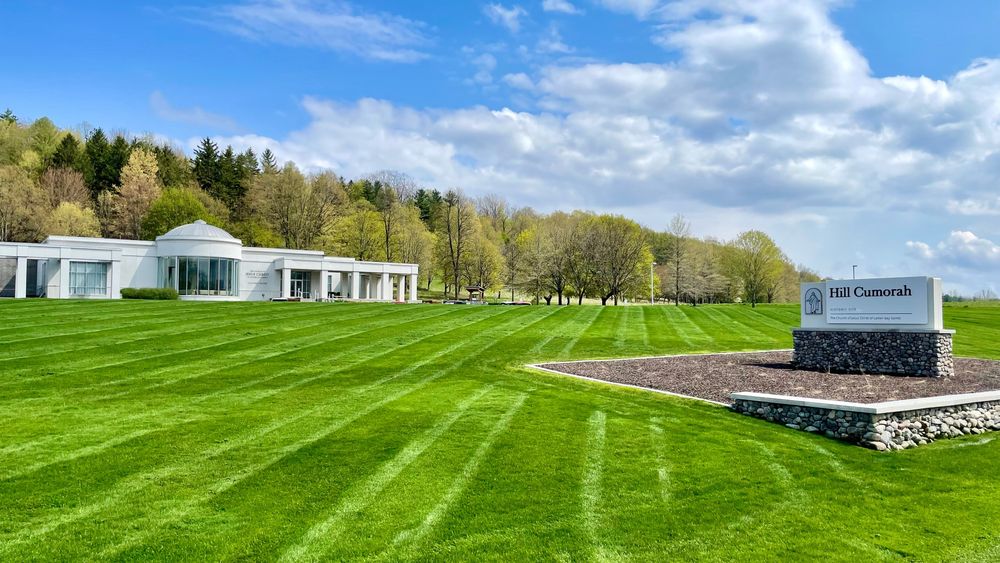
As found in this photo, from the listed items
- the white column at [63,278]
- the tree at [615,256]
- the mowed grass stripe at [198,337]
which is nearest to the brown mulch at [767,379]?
the mowed grass stripe at [198,337]

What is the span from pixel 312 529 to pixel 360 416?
416 cm

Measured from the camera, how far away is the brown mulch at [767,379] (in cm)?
1234

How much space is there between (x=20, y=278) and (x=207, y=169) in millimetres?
Answer: 35213

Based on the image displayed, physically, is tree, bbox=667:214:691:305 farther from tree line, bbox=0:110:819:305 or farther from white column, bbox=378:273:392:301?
white column, bbox=378:273:392:301

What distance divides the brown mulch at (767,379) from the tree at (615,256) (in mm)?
44582

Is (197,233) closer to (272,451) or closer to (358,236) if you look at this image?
(358,236)

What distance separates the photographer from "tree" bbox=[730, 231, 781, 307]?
6706 cm

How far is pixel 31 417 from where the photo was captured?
900cm

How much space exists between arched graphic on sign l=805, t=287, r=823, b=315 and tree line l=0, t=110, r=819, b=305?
147ft

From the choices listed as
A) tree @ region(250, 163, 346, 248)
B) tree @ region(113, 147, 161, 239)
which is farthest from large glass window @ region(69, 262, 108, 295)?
tree @ region(250, 163, 346, 248)

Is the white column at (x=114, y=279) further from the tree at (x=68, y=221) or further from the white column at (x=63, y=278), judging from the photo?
the tree at (x=68, y=221)

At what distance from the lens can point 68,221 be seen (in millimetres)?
54312

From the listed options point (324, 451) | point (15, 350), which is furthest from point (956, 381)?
point (15, 350)

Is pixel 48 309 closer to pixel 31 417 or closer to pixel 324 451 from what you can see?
pixel 31 417
